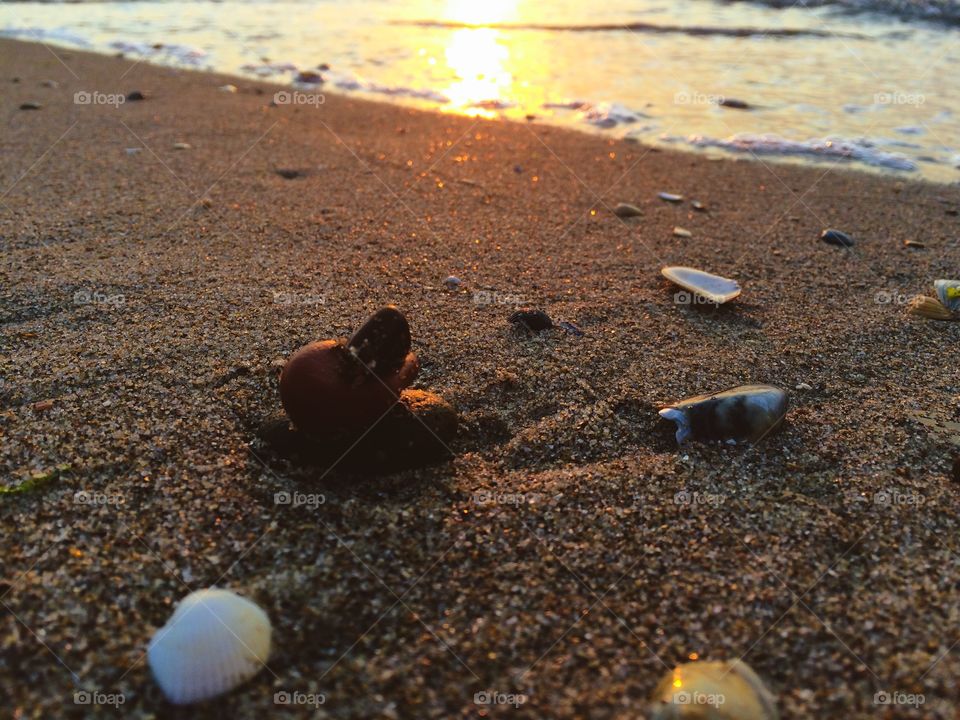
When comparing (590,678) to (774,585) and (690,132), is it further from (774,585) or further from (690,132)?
(690,132)

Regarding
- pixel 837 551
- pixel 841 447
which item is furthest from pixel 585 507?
pixel 841 447

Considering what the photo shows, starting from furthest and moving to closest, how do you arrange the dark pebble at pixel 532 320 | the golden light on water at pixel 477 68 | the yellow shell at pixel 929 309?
the golden light on water at pixel 477 68 → the yellow shell at pixel 929 309 → the dark pebble at pixel 532 320

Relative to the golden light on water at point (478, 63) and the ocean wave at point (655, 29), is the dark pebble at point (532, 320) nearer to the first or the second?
the golden light on water at point (478, 63)

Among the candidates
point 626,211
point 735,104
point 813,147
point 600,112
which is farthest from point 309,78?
point 813,147

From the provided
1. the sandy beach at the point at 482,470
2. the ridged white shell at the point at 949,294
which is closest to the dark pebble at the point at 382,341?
the sandy beach at the point at 482,470

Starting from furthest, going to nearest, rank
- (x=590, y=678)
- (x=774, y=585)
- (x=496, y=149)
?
1. (x=496, y=149)
2. (x=774, y=585)
3. (x=590, y=678)

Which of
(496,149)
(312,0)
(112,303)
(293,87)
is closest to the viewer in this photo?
(112,303)

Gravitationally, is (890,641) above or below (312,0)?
below
